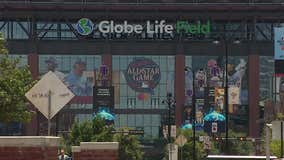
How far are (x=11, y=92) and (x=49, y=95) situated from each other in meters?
13.9

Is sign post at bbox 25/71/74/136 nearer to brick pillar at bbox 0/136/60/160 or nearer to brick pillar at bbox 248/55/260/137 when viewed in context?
brick pillar at bbox 0/136/60/160

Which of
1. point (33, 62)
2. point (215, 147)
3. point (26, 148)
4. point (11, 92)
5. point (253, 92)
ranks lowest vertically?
point (215, 147)

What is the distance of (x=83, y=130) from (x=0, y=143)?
136 feet

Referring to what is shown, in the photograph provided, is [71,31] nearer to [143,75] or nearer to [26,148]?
[143,75]

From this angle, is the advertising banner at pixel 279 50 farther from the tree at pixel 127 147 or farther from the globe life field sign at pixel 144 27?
the tree at pixel 127 147

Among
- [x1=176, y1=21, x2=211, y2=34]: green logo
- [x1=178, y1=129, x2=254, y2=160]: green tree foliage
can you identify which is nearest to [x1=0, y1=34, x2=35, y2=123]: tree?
[x1=178, y1=129, x2=254, y2=160]: green tree foliage

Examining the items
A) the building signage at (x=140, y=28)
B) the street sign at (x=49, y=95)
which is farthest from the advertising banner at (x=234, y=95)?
the street sign at (x=49, y=95)

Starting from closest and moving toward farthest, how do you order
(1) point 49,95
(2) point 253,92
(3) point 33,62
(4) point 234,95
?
(1) point 49,95, (4) point 234,95, (2) point 253,92, (3) point 33,62

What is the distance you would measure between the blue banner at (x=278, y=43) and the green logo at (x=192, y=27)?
11.2m

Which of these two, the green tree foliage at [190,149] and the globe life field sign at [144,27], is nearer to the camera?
the green tree foliage at [190,149]

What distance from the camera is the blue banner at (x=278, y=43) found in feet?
279

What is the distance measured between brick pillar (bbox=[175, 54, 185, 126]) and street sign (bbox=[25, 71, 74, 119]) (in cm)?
7684

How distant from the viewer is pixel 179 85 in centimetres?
9294

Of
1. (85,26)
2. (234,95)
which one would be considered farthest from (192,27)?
(85,26)
